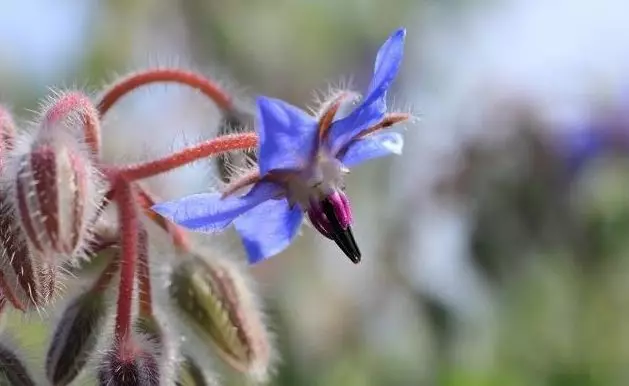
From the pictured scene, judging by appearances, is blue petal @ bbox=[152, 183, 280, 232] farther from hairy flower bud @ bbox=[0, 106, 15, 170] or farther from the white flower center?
hairy flower bud @ bbox=[0, 106, 15, 170]

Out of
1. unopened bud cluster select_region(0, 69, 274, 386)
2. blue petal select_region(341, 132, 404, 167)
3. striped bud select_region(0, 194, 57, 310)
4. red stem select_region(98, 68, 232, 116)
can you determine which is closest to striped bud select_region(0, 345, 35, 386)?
unopened bud cluster select_region(0, 69, 274, 386)

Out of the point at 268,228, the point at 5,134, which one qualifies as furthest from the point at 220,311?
the point at 5,134

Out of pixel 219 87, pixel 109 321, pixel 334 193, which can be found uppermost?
pixel 219 87

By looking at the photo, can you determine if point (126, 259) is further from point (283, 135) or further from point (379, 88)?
point (379, 88)

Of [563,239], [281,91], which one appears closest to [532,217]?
[563,239]

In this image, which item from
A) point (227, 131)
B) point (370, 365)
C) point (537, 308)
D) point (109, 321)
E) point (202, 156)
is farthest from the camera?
point (537, 308)

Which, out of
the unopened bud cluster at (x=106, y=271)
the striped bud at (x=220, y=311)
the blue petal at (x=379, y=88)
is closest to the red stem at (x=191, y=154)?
the unopened bud cluster at (x=106, y=271)

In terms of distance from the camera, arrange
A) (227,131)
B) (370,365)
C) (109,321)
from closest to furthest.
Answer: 1. (109,321)
2. (227,131)
3. (370,365)

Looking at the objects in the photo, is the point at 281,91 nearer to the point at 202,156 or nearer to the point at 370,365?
the point at 370,365
